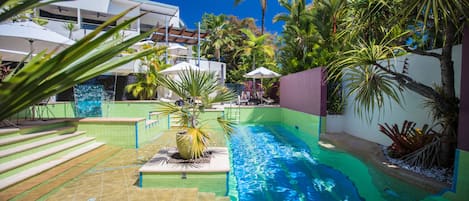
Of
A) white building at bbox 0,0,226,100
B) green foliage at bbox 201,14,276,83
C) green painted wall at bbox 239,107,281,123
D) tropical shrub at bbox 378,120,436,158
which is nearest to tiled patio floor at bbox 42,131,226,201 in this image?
tropical shrub at bbox 378,120,436,158

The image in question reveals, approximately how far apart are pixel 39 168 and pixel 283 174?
5.30 meters

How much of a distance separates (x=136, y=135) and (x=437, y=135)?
7.62 m

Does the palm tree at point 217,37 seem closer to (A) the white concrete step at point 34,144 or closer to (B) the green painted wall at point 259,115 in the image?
(B) the green painted wall at point 259,115

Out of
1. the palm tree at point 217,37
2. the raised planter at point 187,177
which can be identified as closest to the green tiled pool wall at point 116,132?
the raised planter at point 187,177

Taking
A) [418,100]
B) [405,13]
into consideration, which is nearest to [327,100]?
[418,100]

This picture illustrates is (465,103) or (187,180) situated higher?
(465,103)

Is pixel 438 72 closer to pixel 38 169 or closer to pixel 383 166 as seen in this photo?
pixel 383 166

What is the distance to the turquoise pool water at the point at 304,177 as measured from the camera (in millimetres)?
5020

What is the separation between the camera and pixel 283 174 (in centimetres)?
631

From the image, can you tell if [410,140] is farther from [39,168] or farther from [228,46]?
[228,46]

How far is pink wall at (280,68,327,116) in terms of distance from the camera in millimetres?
9615

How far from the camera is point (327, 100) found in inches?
403

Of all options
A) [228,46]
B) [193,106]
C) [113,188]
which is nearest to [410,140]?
[193,106]

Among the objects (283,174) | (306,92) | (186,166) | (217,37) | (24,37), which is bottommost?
(283,174)
